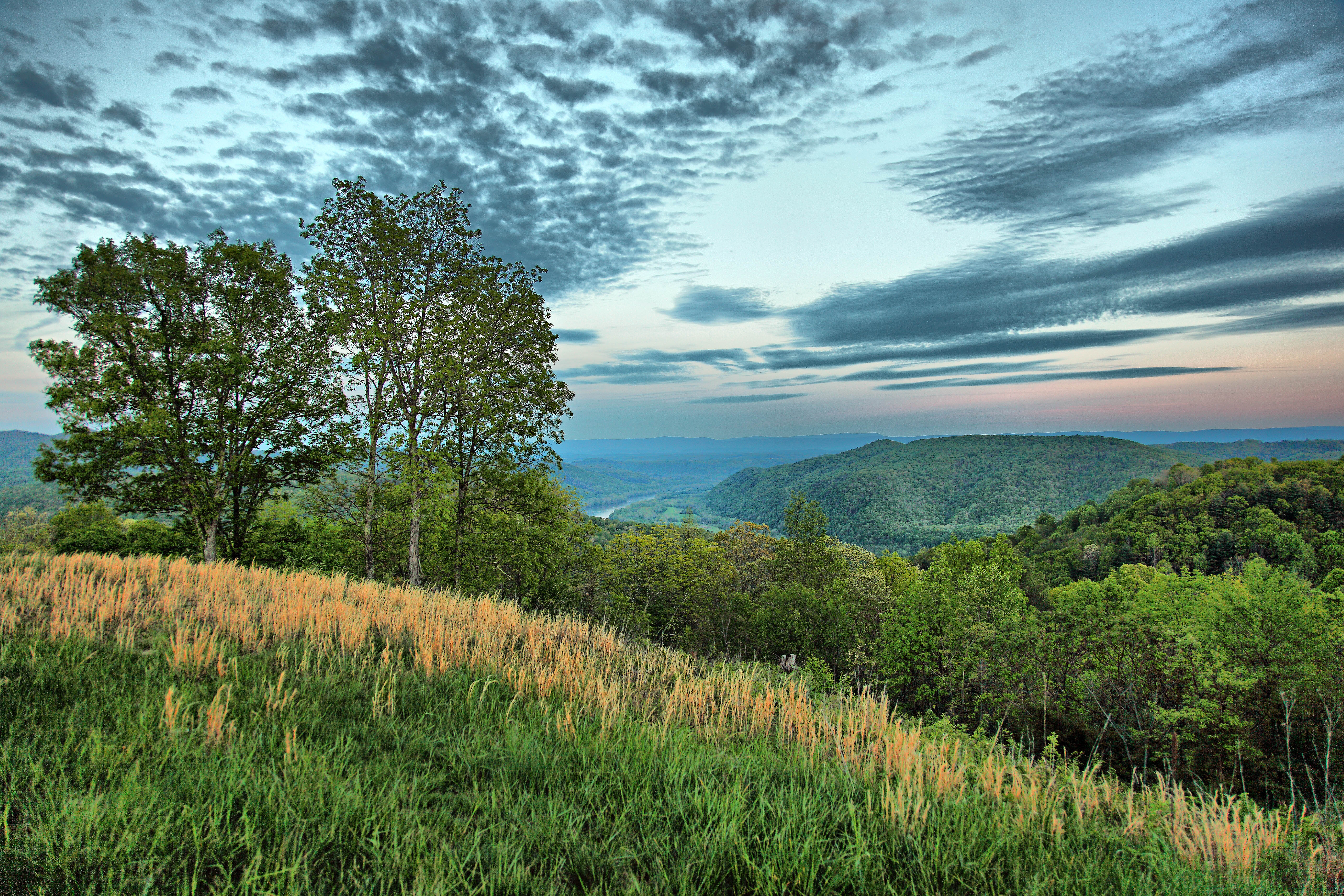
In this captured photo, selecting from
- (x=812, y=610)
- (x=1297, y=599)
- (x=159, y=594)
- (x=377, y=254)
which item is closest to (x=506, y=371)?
(x=377, y=254)

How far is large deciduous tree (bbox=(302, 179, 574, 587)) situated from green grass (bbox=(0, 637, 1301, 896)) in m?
14.7

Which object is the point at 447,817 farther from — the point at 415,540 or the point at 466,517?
the point at 466,517

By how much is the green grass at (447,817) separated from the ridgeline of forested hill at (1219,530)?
8094 cm

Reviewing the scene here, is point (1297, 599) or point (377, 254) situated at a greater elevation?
point (377, 254)

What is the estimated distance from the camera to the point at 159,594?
6473 mm

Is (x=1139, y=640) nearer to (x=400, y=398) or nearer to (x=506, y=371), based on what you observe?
(x=506, y=371)

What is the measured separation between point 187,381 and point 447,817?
24.9 m

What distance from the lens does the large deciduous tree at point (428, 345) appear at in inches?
687

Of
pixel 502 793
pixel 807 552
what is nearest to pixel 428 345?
pixel 502 793

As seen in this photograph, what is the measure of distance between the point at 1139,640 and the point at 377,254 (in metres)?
42.2

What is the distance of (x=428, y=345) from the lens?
17.4 m

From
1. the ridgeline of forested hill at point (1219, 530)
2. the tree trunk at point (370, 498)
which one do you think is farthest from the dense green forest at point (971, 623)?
the ridgeline of forested hill at point (1219, 530)

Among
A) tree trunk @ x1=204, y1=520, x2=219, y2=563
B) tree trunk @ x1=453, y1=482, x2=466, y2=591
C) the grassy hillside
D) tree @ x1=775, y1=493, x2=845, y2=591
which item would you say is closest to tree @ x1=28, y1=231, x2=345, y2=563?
tree trunk @ x1=204, y1=520, x2=219, y2=563

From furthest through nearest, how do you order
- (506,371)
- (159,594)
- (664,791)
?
1. (506,371)
2. (159,594)
3. (664,791)
